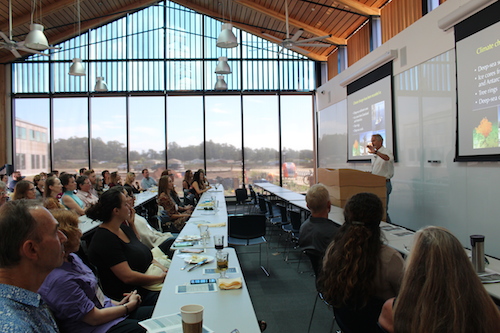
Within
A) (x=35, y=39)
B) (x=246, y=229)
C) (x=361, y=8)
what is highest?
(x=361, y=8)

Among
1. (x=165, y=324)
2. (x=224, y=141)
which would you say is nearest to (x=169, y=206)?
(x=165, y=324)

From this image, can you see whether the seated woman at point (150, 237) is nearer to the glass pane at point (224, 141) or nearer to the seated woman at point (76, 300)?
the seated woman at point (76, 300)

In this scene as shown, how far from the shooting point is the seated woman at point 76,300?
6.06ft

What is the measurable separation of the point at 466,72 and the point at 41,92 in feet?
41.7

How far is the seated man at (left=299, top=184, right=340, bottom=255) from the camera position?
2.96m

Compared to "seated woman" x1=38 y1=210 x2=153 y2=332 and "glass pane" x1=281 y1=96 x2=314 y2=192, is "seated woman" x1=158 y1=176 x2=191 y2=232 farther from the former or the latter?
"glass pane" x1=281 y1=96 x2=314 y2=192

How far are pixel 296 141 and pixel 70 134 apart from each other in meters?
8.00

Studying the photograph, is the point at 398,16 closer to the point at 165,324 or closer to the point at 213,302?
the point at 213,302

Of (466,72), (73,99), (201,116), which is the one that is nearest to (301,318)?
(466,72)

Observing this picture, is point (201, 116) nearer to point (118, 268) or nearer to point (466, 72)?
point (466, 72)

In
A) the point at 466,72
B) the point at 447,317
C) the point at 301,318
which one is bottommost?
the point at 301,318

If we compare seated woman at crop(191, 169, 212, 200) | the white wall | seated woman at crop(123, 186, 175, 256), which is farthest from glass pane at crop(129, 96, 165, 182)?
seated woman at crop(123, 186, 175, 256)

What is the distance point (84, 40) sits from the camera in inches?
490

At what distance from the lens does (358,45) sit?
981 cm
